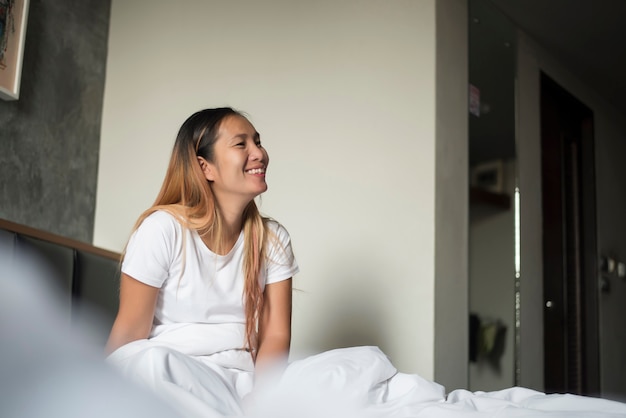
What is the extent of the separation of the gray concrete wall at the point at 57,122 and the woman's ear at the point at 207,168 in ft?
3.79

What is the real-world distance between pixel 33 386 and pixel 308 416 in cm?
44

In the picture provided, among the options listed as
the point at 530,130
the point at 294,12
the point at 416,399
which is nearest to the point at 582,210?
the point at 530,130

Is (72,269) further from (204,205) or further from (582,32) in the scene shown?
(582,32)

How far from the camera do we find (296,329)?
9.58 ft

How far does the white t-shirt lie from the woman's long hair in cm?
3

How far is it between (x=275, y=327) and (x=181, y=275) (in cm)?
31

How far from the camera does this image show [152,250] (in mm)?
1803

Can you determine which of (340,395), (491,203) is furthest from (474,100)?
(340,395)

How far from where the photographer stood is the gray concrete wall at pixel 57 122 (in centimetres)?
286

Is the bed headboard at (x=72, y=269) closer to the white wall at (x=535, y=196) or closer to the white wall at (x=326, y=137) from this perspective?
the white wall at (x=326, y=137)

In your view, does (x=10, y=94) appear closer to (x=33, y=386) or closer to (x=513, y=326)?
(x=33, y=386)

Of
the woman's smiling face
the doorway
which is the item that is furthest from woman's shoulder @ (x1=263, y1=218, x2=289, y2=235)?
A: the doorway

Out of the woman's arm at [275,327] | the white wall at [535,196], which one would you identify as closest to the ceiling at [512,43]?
the white wall at [535,196]

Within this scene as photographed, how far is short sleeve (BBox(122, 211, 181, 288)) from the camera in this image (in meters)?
1.79
